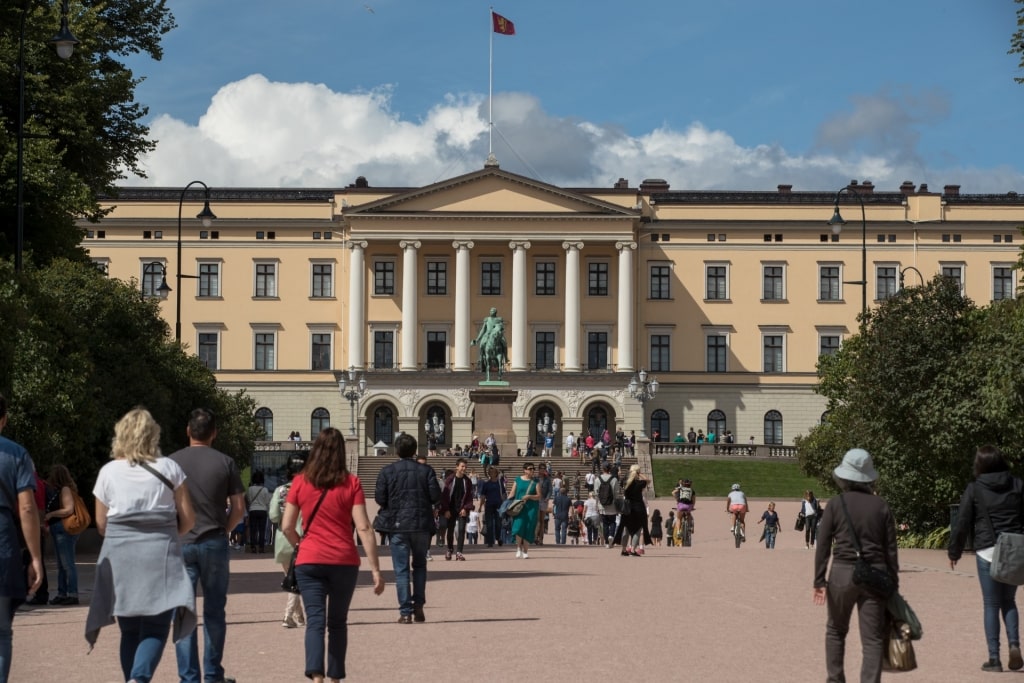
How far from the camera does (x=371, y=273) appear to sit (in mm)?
95375

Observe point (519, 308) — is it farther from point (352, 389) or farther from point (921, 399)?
point (921, 399)

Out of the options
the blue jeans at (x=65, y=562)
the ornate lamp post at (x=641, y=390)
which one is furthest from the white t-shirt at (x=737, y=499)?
the ornate lamp post at (x=641, y=390)

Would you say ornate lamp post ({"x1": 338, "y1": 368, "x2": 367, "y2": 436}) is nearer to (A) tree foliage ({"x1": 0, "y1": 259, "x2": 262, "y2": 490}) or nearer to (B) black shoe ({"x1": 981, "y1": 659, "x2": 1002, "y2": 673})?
(A) tree foliage ({"x1": 0, "y1": 259, "x2": 262, "y2": 490})

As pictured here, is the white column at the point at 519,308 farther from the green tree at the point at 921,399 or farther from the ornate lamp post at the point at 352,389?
the green tree at the point at 921,399

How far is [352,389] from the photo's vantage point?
292 ft

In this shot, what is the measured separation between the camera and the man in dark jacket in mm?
17453

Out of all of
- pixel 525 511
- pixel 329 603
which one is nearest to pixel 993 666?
pixel 329 603

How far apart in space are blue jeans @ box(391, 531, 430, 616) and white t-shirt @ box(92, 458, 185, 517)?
23.6ft

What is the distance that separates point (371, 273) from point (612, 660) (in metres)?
81.7

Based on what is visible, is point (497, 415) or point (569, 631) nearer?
point (569, 631)

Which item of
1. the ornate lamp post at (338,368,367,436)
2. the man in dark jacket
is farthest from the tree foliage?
the ornate lamp post at (338,368,367,436)

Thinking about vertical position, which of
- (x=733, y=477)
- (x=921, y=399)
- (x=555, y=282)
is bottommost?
(x=733, y=477)

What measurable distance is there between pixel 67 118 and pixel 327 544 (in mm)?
30826

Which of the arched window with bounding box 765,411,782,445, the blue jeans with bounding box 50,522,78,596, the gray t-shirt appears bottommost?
the blue jeans with bounding box 50,522,78,596
